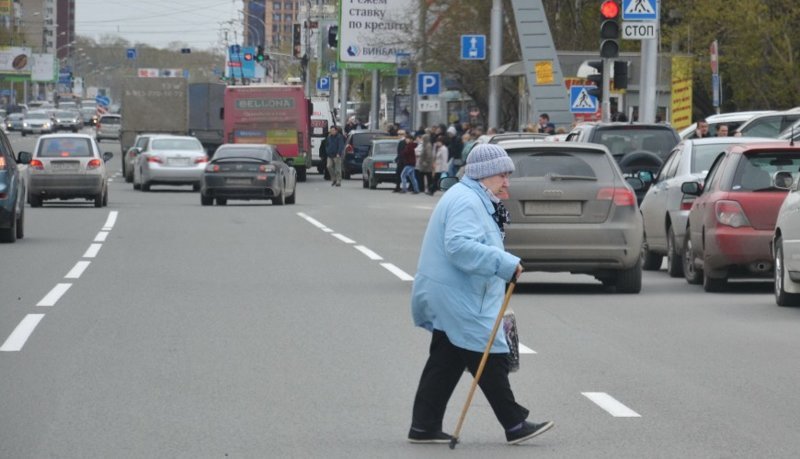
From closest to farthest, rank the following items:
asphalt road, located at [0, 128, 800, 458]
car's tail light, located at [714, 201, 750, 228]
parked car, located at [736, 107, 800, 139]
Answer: asphalt road, located at [0, 128, 800, 458]
car's tail light, located at [714, 201, 750, 228]
parked car, located at [736, 107, 800, 139]

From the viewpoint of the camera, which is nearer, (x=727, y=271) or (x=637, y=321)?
(x=637, y=321)

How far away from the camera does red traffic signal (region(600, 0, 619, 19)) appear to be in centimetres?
3044

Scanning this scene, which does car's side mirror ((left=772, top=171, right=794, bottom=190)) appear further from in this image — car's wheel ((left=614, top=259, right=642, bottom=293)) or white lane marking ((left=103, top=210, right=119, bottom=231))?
white lane marking ((left=103, top=210, right=119, bottom=231))

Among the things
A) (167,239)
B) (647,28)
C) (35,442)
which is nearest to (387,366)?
(35,442)

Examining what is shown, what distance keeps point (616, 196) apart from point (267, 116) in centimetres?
3880

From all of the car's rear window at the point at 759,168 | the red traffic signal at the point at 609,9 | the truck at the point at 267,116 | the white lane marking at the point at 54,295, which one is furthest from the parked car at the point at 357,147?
the car's rear window at the point at 759,168

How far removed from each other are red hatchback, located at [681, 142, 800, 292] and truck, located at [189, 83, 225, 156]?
48523 millimetres

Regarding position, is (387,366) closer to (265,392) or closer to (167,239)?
(265,392)

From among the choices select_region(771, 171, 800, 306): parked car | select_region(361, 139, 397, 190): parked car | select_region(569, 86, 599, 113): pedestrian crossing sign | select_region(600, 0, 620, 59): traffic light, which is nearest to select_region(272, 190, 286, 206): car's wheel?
select_region(569, 86, 599, 113): pedestrian crossing sign

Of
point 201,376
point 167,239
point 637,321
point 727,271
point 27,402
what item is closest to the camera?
point 27,402

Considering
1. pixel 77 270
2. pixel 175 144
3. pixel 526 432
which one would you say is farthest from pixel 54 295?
pixel 175 144

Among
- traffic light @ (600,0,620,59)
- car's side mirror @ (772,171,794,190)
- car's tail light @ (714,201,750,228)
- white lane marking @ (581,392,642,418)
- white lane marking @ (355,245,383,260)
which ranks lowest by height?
white lane marking @ (355,245,383,260)

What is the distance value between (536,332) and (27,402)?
201 inches

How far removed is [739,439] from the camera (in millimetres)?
9164
